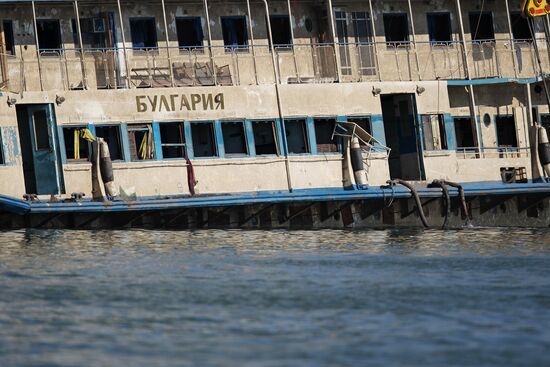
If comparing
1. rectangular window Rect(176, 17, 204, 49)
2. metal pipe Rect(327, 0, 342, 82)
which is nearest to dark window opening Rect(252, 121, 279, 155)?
metal pipe Rect(327, 0, 342, 82)

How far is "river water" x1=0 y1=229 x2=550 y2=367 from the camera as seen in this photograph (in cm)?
1570

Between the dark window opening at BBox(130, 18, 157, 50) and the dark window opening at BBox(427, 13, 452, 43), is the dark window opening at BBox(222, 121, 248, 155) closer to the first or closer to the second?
the dark window opening at BBox(130, 18, 157, 50)

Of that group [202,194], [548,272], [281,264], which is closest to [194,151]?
[202,194]

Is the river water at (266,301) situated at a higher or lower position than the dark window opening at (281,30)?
lower

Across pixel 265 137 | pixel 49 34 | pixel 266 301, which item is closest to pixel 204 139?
pixel 265 137

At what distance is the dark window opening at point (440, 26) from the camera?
109 feet

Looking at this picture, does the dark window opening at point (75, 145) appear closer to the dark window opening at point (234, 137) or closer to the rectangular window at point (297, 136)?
the dark window opening at point (234, 137)

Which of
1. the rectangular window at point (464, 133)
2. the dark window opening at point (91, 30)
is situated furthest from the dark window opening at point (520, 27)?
the dark window opening at point (91, 30)

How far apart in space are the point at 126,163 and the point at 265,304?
1050 cm

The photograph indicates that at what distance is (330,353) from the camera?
15.6 m

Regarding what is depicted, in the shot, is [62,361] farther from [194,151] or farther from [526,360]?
[194,151]

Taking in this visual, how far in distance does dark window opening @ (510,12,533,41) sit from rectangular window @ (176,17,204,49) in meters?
8.63

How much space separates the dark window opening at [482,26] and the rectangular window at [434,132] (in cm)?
316

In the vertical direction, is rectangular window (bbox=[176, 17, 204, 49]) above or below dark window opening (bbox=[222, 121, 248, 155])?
above
